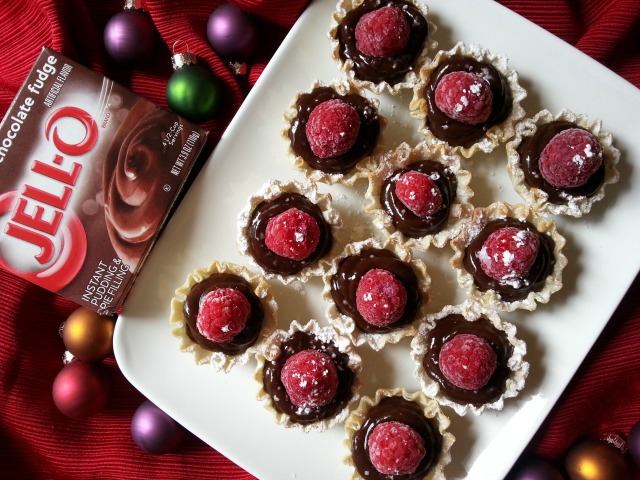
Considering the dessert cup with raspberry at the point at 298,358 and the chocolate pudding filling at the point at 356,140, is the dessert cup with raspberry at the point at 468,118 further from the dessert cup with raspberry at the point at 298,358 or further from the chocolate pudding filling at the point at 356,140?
the dessert cup with raspberry at the point at 298,358

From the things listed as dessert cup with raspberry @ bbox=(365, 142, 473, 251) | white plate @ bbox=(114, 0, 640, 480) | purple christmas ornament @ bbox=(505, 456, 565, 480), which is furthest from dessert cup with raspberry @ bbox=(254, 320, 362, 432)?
purple christmas ornament @ bbox=(505, 456, 565, 480)

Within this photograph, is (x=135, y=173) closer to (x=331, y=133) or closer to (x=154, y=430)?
(x=331, y=133)

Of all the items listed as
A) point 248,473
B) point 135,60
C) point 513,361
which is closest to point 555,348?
point 513,361

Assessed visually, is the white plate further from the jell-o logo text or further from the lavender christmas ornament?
the lavender christmas ornament

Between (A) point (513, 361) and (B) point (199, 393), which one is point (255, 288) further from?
(A) point (513, 361)

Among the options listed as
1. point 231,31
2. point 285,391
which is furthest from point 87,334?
point 231,31

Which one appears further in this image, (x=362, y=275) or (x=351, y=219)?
(x=351, y=219)

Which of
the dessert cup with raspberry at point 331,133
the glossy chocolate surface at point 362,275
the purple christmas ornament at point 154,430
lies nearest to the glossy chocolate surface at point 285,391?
the glossy chocolate surface at point 362,275
